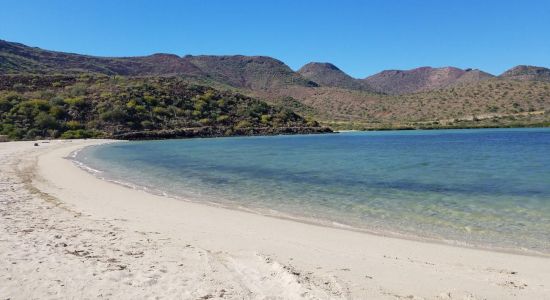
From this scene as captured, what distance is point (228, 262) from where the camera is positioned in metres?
6.93

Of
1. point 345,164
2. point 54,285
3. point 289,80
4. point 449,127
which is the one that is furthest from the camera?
point 289,80

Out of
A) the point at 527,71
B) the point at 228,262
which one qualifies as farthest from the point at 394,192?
the point at 527,71

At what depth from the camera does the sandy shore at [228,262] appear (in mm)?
5641

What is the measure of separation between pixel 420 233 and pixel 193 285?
5502 millimetres

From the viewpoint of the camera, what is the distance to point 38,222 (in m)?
9.41

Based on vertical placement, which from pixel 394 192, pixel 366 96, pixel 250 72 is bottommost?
pixel 394 192

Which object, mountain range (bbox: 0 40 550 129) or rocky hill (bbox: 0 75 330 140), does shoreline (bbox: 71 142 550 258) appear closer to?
rocky hill (bbox: 0 75 330 140)

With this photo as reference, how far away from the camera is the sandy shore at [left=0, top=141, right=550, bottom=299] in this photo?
564cm

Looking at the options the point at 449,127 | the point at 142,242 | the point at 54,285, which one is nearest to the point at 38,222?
the point at 142,242

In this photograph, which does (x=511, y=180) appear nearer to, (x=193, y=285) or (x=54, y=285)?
(x=193, y=285)

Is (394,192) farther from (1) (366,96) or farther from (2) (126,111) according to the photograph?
(1) (366,96)

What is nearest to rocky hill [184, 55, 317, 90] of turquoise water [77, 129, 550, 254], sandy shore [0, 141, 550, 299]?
turquoise water [77, 129, 550, 254]

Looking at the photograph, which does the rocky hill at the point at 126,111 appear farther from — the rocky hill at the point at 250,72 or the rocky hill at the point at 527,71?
the rocky hill at the point at 527,71

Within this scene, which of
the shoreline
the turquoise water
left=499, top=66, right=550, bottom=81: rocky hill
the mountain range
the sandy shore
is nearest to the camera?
the sandy shore
